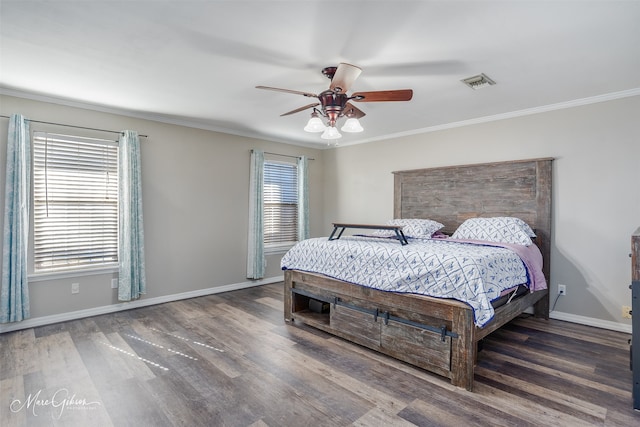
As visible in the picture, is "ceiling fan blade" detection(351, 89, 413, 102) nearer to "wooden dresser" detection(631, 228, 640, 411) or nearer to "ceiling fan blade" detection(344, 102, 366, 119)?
"ceiling fan blade" detection(344, 102, 366, 119)

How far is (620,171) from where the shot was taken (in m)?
3.37

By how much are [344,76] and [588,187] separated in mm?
2947

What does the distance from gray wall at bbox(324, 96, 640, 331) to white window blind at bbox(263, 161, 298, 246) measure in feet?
9.46

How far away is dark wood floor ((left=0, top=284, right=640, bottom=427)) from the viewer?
2.03 metres

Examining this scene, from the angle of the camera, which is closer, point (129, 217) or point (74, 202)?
point (74, 202)

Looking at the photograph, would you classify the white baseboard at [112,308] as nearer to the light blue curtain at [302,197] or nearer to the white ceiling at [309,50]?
the light blue curtain at [302,197]

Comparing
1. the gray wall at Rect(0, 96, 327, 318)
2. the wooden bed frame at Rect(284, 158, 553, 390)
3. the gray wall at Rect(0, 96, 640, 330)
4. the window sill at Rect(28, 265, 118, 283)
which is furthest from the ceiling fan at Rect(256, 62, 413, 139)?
the window sill at Rect(28, 265, 118, 283)

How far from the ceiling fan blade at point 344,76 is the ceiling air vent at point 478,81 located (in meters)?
1.20

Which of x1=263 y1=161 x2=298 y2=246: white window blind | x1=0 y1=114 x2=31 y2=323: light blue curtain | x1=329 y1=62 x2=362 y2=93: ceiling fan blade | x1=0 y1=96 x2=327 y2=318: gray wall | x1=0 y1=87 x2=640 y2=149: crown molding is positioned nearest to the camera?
x1=329 y1=62 x2=362 y2=93: ceiling fan blade

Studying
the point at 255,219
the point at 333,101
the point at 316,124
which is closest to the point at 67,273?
the point at 255,219

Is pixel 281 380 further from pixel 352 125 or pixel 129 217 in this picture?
pixel 129 217

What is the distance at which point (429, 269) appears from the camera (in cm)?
253

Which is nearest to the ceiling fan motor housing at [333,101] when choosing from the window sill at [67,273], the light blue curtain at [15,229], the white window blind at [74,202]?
the white window blind at [74,202]

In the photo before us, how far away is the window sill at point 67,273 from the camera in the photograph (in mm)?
3539
